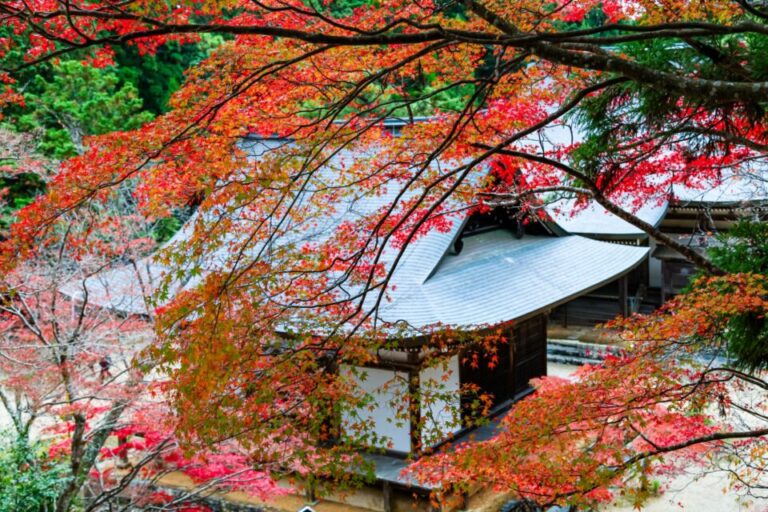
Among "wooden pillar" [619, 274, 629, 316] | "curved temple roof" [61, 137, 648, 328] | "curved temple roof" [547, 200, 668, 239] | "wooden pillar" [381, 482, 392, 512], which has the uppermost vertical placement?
"curved temple roof" [547, 200, 668, 239]

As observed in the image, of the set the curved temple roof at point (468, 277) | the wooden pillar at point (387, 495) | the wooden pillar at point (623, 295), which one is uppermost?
the curved temple roof at point (468, 277)

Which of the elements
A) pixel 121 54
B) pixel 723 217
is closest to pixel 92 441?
pixel 723 217

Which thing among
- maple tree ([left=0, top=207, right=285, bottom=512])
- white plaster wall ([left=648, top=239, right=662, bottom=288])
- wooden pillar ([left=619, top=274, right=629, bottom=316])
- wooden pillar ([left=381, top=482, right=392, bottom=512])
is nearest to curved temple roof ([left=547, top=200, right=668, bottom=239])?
wooden pillar ([left=619, top=274, right=629, bottom=316])

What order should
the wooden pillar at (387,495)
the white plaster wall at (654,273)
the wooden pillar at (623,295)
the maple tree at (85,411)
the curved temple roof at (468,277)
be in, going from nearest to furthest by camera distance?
the maple tree at (85,411) < the wooden pillar at (387,495) < the curved temple roof at (468,277) < the wooden pillar at (623,295) < the white plaster wall at (654,273)

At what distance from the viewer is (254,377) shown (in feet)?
15.3

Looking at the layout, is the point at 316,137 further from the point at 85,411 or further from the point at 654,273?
the point at 654,273

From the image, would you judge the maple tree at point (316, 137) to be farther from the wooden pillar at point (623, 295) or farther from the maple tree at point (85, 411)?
the wooden pillar at point (623, 295)

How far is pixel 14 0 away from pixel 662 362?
540 centimetres

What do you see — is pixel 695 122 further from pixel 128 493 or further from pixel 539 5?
pixel 128 493

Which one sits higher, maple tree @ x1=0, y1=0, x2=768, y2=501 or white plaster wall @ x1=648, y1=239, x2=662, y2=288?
maple tree @ x1=0, y1=0, x2=768, y2=501

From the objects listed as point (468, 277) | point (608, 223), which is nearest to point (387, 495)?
point (468, 277)

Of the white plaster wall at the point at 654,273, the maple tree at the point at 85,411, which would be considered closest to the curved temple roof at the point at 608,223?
the white plaster wall at the point at 654,273

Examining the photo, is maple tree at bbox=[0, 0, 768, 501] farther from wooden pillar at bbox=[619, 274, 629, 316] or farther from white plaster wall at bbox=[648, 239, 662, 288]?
white plaster wall at bbox=[648, 239, 662, 288]

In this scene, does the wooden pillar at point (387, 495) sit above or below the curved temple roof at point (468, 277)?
below
